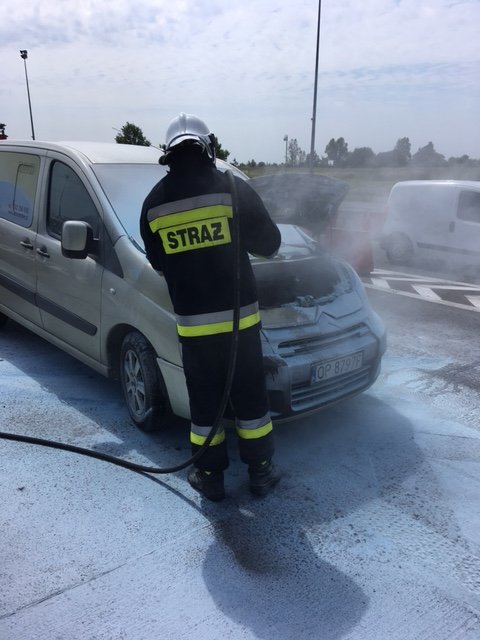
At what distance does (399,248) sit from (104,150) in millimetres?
6791

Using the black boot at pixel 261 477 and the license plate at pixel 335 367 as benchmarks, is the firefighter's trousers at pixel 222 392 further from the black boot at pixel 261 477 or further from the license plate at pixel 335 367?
the license plate at pixel 335 367

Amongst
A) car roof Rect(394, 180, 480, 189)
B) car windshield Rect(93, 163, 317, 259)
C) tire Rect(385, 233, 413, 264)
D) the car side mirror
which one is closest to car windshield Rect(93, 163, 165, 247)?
car windshield Rect(93, 163, 317, 259)

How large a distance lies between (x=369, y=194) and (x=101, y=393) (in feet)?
34.8

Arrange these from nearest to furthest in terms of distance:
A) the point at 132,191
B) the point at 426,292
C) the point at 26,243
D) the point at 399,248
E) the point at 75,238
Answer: the point at 75,238 → the point at 132,191 → the point at 26,243 → the point at 426,292 → the point at 399,248

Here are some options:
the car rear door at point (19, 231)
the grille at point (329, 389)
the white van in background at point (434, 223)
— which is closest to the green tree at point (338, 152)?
the white van in background at point (434, 223)

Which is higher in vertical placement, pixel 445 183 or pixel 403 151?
pixel 403 151

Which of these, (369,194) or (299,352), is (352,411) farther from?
(369,194)

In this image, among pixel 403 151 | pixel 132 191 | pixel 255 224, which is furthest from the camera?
pixel 403 151

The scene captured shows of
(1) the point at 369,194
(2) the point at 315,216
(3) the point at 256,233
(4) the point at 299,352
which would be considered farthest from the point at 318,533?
(1) the point at 369,194

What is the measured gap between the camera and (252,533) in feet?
8.23

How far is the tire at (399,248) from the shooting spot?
9.48m

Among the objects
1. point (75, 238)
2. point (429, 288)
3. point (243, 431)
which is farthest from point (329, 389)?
point (429, 288)

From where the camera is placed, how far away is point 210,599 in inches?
83.8

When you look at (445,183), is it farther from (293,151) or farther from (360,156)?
(293,151)
